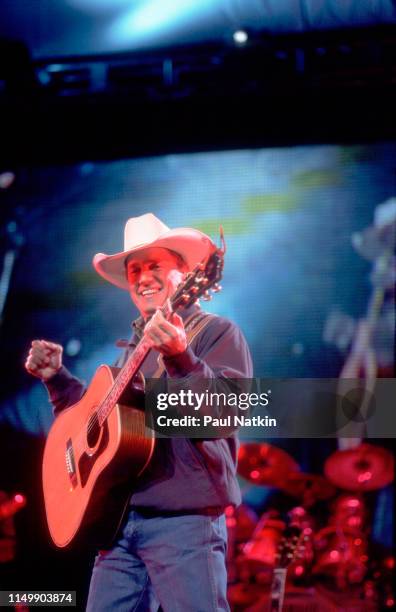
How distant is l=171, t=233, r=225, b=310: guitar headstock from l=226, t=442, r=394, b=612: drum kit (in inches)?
52.7

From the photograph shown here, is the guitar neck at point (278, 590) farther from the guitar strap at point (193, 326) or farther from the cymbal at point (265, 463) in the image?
the guitar strap at point (193, 326)

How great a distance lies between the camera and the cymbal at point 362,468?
3.17 meters

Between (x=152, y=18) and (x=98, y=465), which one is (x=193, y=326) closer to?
(x=98, y=465)

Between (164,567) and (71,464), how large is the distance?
0.53 metres

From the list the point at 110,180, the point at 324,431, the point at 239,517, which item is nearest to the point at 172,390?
the point at 324,431

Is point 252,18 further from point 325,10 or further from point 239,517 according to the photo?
point 239,517

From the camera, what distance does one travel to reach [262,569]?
10.6ft

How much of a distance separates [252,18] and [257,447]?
1.93 metres

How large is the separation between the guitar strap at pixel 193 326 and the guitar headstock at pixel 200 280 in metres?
0.18

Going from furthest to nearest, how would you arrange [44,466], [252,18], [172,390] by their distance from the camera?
[252,18], [44,466], [172,390]

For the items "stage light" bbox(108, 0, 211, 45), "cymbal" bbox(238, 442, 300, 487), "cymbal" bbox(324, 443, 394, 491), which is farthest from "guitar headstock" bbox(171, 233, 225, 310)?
"stage light" bbox(108, 0, 211, 45)

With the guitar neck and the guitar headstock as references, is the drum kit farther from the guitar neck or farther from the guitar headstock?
the guitar headstock

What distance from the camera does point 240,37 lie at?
3348mm

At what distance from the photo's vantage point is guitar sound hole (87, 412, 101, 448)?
2.20 meters
